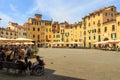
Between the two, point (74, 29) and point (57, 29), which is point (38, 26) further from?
point (74, 29)

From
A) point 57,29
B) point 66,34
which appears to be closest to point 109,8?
point 66,34

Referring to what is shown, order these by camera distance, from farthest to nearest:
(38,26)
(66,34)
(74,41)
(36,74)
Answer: (38,26)
(66,34)
(74,41)
(36,74)

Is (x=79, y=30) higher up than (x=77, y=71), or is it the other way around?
(x=79, y=30)

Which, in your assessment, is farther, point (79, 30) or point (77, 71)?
point (79, 30)

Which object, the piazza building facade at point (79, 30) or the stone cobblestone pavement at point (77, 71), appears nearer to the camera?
the stone cobblestone pavement at point (77, 71)

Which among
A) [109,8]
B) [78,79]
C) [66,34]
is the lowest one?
[78,79]

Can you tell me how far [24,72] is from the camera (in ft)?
41.8

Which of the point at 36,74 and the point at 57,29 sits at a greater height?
the point at 57,29

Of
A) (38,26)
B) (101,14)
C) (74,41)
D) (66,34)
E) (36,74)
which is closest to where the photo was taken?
(36,74)

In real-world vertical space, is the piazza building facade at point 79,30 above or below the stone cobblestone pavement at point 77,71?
above

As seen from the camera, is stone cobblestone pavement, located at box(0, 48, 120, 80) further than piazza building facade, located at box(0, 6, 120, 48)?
No

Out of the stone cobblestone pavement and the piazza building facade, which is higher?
the piazza building facade

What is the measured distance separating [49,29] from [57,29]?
155 inches

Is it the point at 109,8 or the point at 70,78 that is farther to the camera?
the point at 109,8
